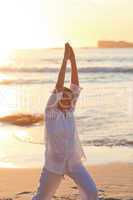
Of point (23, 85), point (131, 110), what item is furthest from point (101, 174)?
point (23, 85)

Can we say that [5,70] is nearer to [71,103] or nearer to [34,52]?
[34,52]

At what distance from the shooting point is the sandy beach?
7.59 metres

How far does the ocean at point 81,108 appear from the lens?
11.5 meters

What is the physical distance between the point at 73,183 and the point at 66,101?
9.63ft

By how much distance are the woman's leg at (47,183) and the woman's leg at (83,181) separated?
14 cm

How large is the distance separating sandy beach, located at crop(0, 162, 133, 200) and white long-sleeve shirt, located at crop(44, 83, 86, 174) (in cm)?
197

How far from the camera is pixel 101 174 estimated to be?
9195 millimetres

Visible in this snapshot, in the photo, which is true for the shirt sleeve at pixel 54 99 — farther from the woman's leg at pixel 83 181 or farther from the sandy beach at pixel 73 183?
the sandy beach at pixel 73 183

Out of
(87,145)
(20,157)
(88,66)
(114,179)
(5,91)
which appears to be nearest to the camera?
(114,179)

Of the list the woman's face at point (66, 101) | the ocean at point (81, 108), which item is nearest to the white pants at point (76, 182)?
the woman's face at point (66, 101)

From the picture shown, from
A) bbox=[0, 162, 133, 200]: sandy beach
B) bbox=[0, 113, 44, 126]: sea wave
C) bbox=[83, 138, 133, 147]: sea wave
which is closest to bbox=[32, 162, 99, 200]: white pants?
bbox=[0, 162, 133, 200]: sandy beach

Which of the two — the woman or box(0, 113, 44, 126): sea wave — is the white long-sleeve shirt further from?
box(0, 113, 44, 126): sea wave

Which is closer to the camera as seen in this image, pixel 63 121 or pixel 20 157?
pixel 63 121

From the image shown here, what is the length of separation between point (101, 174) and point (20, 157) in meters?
2.21
